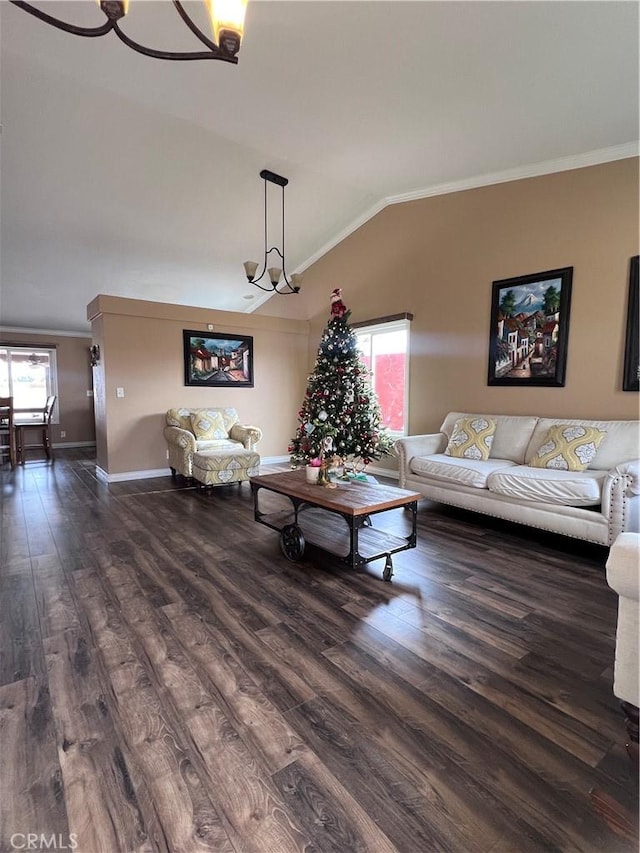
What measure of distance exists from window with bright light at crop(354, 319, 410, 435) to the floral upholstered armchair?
5.92 ft

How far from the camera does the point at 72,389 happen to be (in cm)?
826

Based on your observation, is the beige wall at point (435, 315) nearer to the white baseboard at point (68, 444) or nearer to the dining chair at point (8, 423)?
the dining chair at point (8, 423)

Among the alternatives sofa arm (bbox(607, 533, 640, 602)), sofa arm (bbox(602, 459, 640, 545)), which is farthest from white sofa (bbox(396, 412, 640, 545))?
sofa arm (bbox(607, 533, 640, 602))

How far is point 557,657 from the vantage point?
1812 mm

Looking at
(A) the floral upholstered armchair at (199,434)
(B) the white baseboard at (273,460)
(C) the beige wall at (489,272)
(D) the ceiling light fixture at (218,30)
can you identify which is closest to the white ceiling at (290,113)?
(C) the beige wall at (489,272)

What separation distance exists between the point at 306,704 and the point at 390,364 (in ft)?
15.0

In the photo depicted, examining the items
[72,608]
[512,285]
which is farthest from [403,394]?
[72,608]

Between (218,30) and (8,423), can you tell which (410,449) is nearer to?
(218,30)

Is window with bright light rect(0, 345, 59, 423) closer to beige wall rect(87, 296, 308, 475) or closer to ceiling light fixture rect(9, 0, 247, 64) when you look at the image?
beige wall rect(87, 296, 308, 475)

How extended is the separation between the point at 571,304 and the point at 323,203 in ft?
10.1

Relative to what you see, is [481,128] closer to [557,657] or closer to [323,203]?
[323,203]

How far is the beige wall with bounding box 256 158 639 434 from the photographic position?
134 inches

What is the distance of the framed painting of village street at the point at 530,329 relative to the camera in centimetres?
372

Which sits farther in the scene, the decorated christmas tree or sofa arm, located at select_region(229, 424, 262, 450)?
sofa arm, located at select_region(229, 424, 262, 450)
